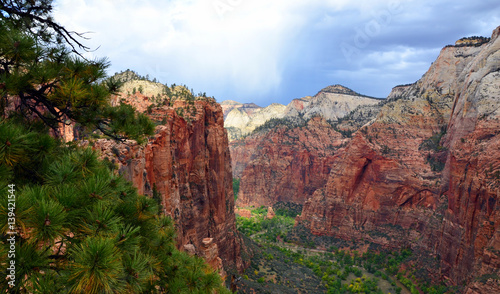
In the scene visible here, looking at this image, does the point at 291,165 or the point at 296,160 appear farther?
the point at 291,165

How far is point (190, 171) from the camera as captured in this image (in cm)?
2603

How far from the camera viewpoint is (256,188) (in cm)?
8244

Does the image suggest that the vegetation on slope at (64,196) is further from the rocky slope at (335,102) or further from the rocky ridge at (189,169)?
the rocky slope at (335,102)

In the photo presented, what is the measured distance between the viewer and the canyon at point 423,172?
28.0 meters

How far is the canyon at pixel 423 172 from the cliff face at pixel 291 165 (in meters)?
0.31

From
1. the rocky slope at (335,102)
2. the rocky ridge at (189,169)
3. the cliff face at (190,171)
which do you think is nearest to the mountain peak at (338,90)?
the rocky slope at (335,102)

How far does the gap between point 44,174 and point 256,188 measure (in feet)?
264

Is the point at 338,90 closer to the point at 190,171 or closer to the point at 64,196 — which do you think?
the point at 190,171

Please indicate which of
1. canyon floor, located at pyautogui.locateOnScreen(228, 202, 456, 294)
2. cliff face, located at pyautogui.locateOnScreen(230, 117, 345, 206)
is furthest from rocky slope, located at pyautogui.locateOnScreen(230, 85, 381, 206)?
canyon floor, located at pyautogui.locateOnScreen(228, 202, 456, 294)

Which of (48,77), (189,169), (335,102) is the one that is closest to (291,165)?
(189,169)

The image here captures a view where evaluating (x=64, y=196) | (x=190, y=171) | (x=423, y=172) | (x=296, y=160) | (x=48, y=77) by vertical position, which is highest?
(x=48, y=77)

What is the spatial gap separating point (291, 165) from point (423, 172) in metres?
37.7

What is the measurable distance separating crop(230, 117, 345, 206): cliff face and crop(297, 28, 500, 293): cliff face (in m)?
17.7

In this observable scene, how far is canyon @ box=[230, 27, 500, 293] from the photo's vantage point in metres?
28.0
